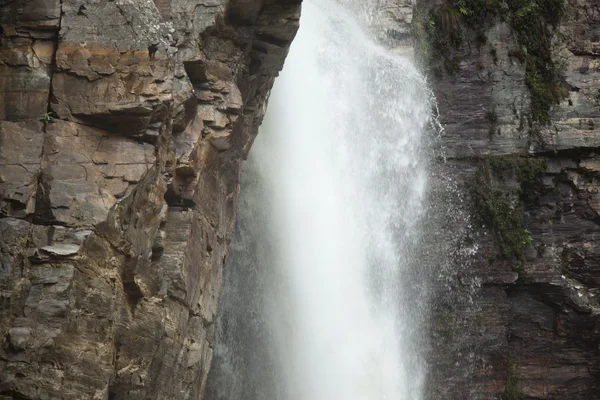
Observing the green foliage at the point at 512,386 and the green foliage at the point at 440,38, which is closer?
the green foliage at the point at 512,386

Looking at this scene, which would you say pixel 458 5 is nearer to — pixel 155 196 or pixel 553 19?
pixel 553 19

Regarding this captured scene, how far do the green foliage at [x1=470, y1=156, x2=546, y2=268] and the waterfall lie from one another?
153 centimetres

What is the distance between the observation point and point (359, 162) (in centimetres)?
1783

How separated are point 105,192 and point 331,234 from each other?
8.01 m

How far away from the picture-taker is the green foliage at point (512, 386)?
18.9 metres

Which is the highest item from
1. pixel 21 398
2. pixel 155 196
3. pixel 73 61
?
pixel 73 61

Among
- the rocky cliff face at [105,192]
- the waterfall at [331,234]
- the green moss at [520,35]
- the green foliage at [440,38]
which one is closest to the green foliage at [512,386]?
the waterfall at [331,234]

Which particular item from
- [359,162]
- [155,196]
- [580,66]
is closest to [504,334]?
[359,162]

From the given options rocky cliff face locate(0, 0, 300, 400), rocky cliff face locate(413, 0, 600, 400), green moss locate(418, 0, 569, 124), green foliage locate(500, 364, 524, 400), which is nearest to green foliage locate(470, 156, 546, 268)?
rocky cliff face locate(413, 0, 600, 400)

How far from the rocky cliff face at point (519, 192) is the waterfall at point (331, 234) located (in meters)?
1.04

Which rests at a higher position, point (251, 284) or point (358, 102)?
point (358, 102)

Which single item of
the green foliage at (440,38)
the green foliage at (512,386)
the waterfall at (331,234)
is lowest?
the green foliage at (512,386)

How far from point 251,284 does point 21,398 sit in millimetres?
7101

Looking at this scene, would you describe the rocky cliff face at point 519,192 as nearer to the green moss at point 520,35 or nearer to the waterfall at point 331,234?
the green moss at point 520,35
